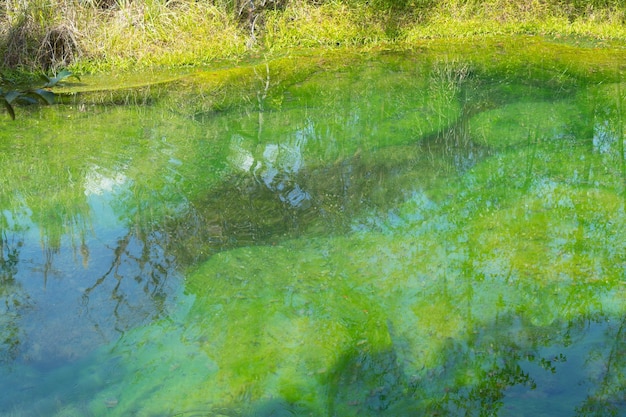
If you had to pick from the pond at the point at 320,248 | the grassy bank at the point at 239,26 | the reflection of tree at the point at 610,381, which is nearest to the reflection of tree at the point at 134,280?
the pond at the point at 320,248

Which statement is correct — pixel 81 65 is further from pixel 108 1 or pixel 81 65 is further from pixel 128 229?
pixel 128 229

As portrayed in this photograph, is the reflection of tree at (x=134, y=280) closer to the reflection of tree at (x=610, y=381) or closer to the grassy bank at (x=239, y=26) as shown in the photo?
the reflection of tree at (x=610, y=381)

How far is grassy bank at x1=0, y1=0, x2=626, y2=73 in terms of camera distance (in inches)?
231

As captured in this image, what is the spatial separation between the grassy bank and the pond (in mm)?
776

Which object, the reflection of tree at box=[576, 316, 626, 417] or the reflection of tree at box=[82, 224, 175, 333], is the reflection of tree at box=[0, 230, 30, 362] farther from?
the reflection of tree at box=[576, 316, 626, 417]

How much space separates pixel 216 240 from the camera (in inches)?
138

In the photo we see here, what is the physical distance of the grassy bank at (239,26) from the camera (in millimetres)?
5875

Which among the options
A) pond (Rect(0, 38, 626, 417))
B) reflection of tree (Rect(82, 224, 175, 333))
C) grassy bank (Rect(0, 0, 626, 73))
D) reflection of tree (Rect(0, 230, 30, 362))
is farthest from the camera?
grassy bank (Rect(0, 0, 626, 73))

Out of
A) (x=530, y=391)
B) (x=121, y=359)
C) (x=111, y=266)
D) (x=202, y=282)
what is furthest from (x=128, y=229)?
(x=530, y=391)

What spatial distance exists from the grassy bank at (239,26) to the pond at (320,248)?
78cm

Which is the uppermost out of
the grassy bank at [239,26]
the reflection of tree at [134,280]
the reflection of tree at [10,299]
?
the grassy bank at [239,26]

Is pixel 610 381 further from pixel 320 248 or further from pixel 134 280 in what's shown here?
pixel 134 280

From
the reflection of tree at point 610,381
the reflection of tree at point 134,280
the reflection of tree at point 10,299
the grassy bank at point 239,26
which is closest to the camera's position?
the reflection of tree at point 610,381

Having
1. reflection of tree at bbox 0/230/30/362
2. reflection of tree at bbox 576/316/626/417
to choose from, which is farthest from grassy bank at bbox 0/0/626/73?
reflection of tree at bbox 576/316/626/417
